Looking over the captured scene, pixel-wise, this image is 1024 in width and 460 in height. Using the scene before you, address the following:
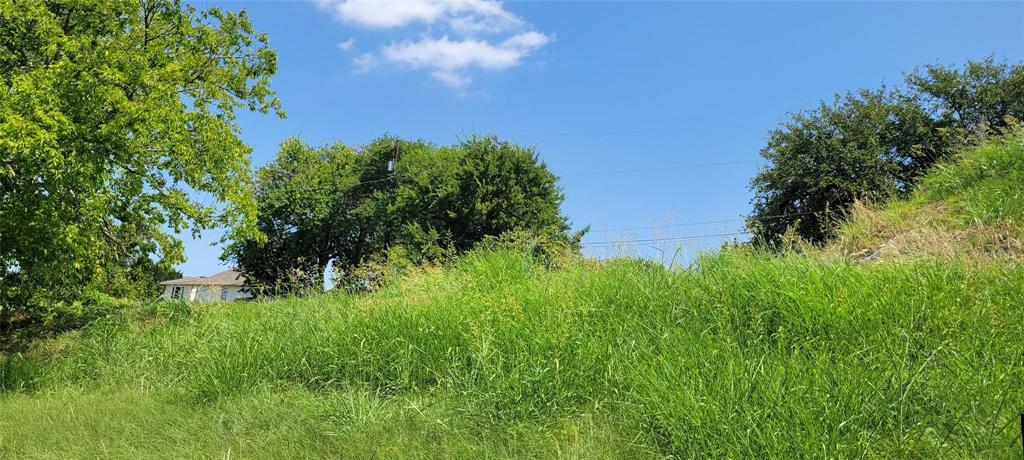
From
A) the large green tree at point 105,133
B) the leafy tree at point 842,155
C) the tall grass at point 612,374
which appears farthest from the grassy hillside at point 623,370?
the leafy tree at point 842,155

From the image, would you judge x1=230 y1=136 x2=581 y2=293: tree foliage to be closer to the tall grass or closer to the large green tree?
the large green tree

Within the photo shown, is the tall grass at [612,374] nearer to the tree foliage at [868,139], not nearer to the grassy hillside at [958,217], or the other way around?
the grassy hillside at [958,217]

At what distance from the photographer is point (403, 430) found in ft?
13.7

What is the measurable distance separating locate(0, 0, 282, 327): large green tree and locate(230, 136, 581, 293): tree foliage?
1051 centimetres

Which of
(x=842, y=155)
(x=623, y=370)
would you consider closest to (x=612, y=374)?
(x=623, y=370)

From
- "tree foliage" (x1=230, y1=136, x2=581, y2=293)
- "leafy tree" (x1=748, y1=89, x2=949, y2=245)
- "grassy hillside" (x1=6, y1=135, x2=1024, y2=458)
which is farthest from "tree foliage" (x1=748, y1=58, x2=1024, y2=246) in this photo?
"grassy hillside" (x1=6, y1=135, x2=1024, y2=458)

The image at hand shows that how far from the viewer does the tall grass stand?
3.09 m

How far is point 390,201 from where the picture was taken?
3372 centimetres

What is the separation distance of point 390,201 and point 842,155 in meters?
22.7

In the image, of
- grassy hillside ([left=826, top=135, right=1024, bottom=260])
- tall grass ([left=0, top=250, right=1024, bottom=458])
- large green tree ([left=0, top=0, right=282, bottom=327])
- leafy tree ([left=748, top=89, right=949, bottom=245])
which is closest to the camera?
tall grass ([left=0, top=250, right=1024, bottom=458])

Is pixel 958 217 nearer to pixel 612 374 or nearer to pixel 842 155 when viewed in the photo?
pixel 612 374

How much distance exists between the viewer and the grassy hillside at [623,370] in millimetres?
3107

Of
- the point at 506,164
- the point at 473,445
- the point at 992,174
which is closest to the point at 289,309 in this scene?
the point at 473,445

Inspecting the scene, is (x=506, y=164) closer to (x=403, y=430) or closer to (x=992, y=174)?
(x=992, y=174)
